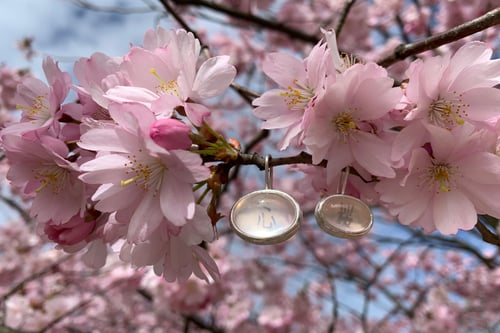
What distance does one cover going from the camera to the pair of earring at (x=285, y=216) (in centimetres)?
81

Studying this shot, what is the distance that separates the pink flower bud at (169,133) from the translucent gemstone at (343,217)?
288 mm

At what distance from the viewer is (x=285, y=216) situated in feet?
2.74

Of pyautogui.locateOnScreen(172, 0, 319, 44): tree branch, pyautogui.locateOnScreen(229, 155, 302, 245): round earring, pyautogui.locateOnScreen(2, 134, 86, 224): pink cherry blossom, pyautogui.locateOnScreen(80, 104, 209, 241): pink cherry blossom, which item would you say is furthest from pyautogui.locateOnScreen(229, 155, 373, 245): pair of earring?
pyautogui.locateOnScreen(172, 0, 319, 44): tree branch

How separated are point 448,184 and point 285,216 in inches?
14.2

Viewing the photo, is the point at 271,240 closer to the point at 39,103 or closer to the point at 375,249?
the point at 39,103

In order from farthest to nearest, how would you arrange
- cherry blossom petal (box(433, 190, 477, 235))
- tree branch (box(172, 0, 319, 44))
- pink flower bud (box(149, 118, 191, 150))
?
1. tree branch (box(172, 0, 319, 44))
2. cherry blossom petal (box(433, 190, 477, 235))
3. pink flower bud (box(149, 118, 191, 150))

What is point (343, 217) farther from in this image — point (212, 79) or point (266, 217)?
point (212, 79)

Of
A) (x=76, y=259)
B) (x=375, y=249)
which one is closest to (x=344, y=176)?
(x=76, y=259)

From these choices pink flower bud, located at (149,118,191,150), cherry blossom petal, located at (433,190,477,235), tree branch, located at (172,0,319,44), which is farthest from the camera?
tree branch, located at (172,0,319,44)

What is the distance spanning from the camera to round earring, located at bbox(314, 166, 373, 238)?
32.6 inches

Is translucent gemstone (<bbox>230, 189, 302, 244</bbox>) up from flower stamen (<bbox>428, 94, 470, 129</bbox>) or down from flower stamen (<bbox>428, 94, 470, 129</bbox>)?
down

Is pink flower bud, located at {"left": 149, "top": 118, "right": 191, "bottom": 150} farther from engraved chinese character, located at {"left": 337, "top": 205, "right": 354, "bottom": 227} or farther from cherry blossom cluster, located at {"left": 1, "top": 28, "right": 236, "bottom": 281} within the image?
engraved chinese character, located at {"left": 337, "top": 205, "right": 354, "bottom": 227}

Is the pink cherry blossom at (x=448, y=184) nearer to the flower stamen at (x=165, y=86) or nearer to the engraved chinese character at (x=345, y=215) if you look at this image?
the engraved chinese character at (x=345, y=215)

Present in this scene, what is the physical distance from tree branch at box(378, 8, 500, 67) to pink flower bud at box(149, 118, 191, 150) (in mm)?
660
